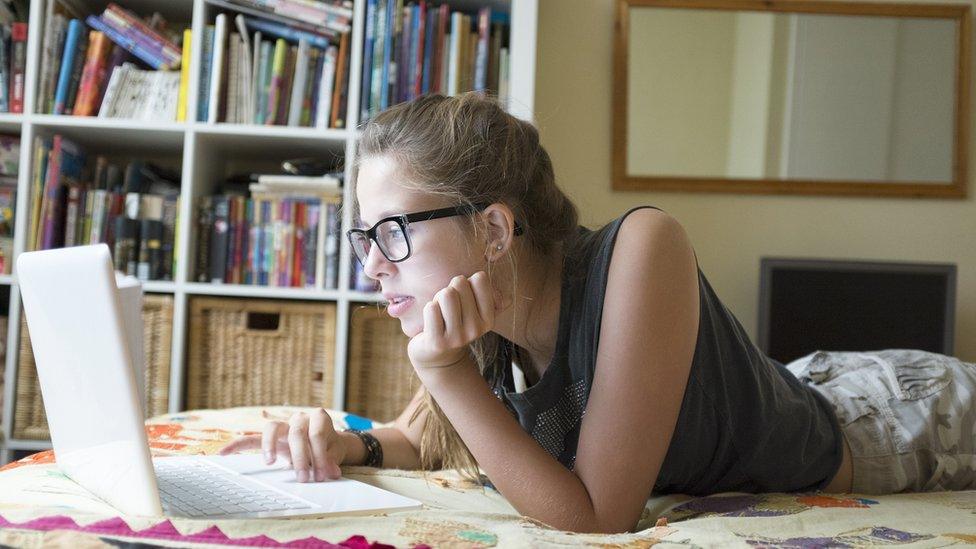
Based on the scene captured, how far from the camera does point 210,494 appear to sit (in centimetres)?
82

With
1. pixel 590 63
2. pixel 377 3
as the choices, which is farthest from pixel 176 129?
pixel 590 63

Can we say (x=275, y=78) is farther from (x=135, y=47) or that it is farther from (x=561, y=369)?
(x=561, y=369)

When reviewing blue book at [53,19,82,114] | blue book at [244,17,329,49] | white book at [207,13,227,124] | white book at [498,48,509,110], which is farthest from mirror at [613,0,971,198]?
blue book at [53,19,82,114]

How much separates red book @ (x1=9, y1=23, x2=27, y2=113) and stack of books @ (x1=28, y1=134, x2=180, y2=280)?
0.33 feet

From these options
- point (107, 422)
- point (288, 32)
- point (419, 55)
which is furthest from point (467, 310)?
point (288, 32)

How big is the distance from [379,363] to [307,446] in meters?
1.15

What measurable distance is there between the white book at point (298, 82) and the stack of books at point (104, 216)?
36 cm

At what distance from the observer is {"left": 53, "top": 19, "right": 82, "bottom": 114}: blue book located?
7.01 feet

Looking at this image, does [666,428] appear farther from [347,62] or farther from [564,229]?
[347,62]

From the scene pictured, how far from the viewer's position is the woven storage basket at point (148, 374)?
2.08 meters

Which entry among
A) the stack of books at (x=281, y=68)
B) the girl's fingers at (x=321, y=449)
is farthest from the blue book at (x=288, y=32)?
the girl's fingers at (x=321, y=449)

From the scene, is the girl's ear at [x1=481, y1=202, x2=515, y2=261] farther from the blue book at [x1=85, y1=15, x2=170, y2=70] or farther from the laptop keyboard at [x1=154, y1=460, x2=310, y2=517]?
the blue book at [x1=85, y1=15, x2=170, y2=70]

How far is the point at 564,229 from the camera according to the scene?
112 centimetres

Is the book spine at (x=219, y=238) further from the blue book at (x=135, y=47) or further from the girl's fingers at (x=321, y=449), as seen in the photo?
the girl's fingers at (x=321, y=449)
